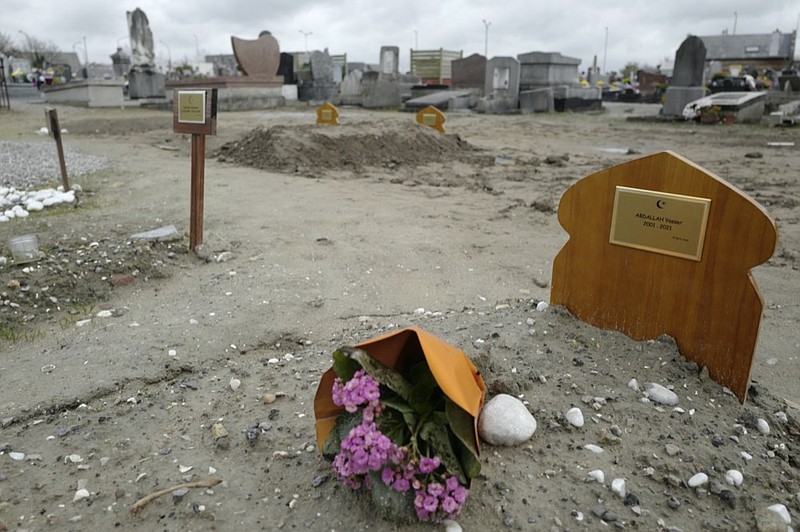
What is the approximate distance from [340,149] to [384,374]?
9266 millimetres

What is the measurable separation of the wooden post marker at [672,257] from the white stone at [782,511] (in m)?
0.70

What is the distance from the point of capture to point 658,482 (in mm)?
2098

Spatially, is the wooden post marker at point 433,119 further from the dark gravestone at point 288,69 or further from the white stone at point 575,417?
the dark gravestone at point 288,69

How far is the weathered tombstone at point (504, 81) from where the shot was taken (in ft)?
77.3

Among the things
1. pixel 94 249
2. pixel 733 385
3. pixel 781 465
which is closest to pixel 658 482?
pixel 781 465

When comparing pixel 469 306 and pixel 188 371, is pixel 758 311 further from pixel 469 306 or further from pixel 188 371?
pixel 188 371

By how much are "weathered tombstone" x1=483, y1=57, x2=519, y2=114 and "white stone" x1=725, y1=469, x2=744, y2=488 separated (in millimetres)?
22274

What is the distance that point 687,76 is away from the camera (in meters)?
20.7

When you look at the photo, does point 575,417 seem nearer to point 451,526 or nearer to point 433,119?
point 451,526

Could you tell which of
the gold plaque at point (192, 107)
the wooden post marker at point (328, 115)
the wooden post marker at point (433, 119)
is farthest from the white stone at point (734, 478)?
the wooden post marker at point (328, 115)

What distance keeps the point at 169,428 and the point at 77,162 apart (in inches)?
381

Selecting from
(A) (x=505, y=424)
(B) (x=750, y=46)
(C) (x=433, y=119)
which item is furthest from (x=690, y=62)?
(B) (x=750, y=46)

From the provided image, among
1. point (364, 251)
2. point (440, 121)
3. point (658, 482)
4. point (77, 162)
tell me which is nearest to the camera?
point (658, 482)

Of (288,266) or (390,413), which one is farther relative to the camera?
(288,266)
